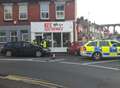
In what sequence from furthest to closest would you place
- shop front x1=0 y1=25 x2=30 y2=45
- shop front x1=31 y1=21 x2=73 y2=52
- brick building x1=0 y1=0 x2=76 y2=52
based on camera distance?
shop front x1=0 y1=25 x2=30 y2=45
brick building x1=0 y1=0 x2=76 y2=52
shop front x1=31 y1=21 x2=73 y2=52

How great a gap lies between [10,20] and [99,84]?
117ft

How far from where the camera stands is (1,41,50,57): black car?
4031 centimetres

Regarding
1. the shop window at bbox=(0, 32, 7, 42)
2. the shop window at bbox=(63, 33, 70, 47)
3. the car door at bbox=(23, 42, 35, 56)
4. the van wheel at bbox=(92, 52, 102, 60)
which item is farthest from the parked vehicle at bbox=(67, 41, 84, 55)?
the shop window at bbox=(0, 32, 7, 42)

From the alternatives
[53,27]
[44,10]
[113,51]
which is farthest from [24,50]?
[44,10]

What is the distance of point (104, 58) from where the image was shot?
3506 cm

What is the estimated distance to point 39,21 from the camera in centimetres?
5206

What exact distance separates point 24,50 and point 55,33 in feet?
38.9

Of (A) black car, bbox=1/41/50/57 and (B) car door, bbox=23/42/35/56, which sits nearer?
(A) black car, bbox=1/41/50/57

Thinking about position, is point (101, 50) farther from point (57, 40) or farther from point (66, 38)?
point (57, 40)

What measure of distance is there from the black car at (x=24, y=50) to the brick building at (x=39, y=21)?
32.9 feet

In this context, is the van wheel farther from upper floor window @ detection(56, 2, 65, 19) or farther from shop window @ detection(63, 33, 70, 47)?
upper floor window @ detection(56, 2, 65, 19)

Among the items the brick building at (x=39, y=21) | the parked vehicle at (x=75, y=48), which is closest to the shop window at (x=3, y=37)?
the brick building at (x=39, y=21)

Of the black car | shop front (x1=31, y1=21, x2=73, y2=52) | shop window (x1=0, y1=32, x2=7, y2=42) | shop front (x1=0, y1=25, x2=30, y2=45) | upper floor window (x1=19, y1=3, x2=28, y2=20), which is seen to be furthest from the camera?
shop window (x1=0, y1=32, x2=7, y2=42)

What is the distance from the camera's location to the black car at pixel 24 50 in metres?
40.3
